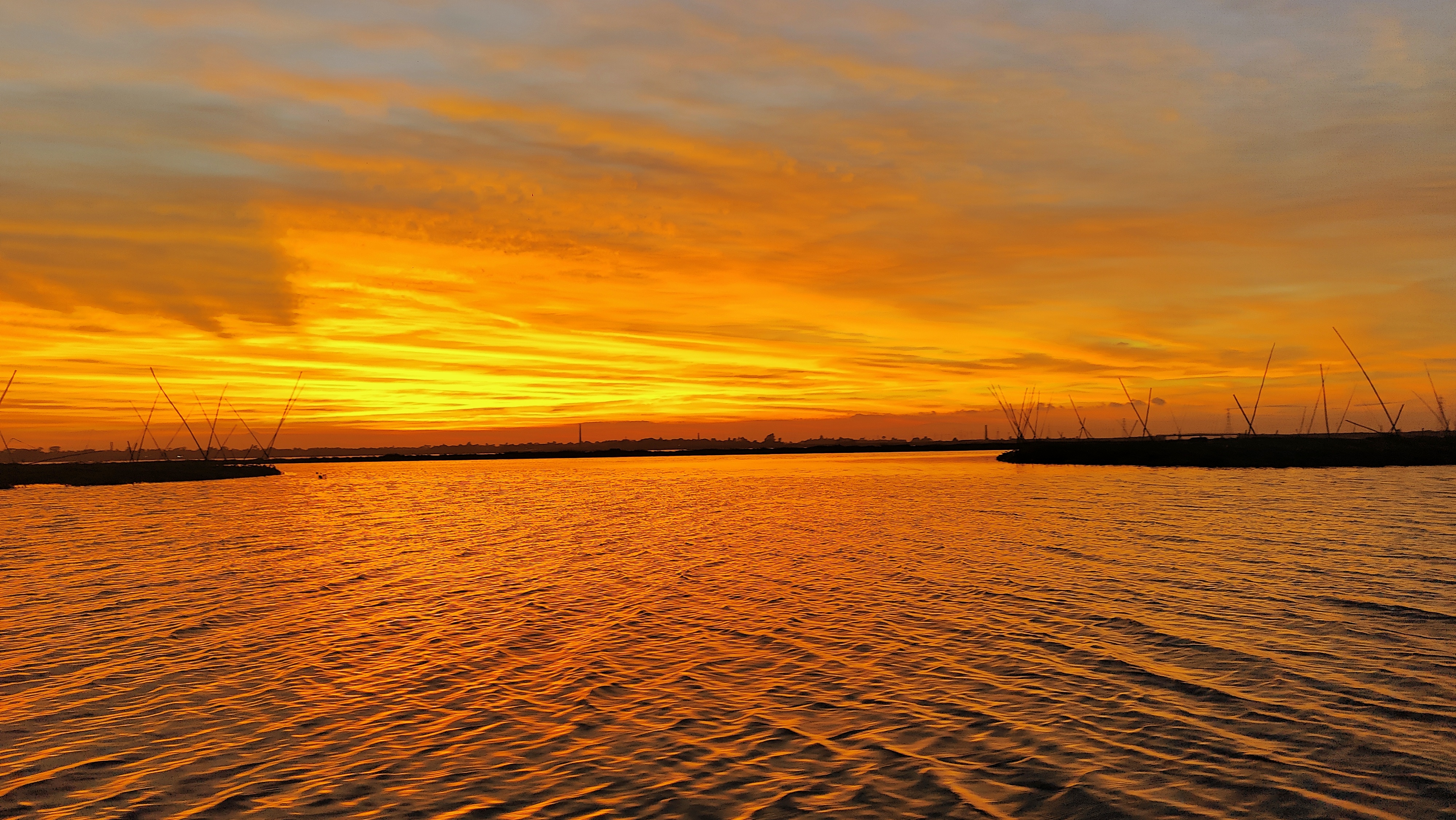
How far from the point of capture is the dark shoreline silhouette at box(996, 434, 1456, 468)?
12069cm

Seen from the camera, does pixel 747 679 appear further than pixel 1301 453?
No

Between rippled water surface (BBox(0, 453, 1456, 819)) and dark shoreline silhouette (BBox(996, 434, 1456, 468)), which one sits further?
dark shoreline silhouette (BBox(996, 434, 1456, 468))

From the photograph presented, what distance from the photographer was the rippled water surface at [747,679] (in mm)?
10648

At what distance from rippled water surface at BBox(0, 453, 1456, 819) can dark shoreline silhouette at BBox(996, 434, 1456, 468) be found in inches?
3764

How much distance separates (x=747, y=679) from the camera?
16141 mm

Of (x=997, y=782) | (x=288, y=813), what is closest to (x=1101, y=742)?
(x=997, y=782)

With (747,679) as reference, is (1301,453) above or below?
above

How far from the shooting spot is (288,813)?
10047 millimetres

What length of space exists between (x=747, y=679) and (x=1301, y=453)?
138m

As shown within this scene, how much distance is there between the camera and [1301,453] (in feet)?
409

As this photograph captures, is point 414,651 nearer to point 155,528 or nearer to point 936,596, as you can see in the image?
point 936,596

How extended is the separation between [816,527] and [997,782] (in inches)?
1549

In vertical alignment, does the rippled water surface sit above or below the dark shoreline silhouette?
below

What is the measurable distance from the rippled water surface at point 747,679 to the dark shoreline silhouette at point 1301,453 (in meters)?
95.6
